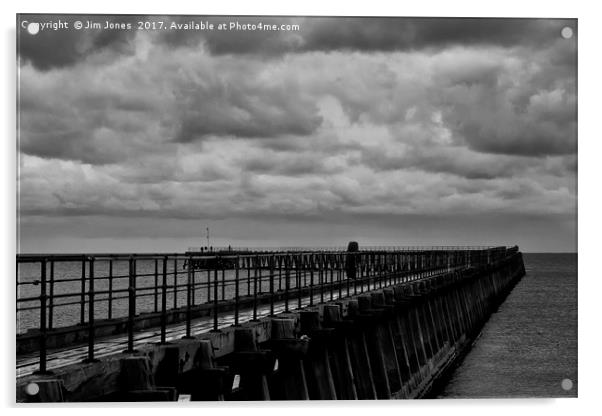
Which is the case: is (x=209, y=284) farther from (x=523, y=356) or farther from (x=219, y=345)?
(x=523, y=356)

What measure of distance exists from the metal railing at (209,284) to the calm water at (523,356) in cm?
370

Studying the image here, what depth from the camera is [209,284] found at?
36.8 ft

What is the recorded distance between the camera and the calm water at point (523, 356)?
34.8 feet

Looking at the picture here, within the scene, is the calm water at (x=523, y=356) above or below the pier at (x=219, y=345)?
below

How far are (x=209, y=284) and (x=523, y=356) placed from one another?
2452 centimetres

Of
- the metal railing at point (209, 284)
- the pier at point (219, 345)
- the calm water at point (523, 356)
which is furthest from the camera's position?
the calm water at point (523, 356)

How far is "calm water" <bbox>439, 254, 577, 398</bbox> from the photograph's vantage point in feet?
34.8

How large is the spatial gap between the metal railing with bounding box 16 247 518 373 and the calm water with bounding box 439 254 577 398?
370 centimetres

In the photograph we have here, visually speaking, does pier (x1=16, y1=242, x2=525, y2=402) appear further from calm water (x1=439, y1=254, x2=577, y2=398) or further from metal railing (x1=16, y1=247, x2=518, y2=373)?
calm water (x1=439, y1=254, x2=577, y2=398)

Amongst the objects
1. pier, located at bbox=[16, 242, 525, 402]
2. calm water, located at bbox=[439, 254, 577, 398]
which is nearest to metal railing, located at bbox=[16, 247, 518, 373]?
pier, located at bbox=[16, 242, 525, 402]

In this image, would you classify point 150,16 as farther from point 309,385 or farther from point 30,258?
point 309,385

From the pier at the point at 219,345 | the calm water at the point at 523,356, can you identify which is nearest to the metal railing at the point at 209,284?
the pier at the point at 219,345

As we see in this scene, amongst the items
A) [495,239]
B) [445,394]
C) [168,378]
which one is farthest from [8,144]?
[445,394]
